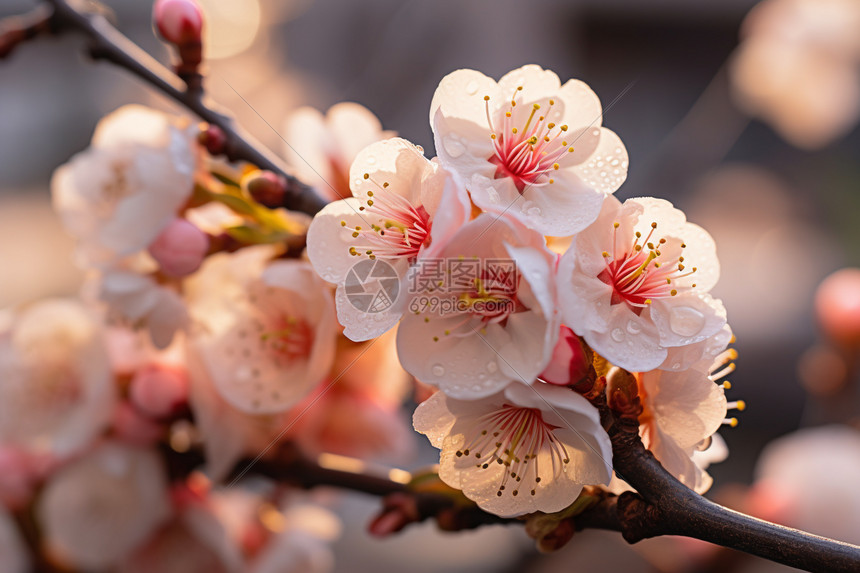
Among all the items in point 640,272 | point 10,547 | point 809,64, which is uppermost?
point 809,64

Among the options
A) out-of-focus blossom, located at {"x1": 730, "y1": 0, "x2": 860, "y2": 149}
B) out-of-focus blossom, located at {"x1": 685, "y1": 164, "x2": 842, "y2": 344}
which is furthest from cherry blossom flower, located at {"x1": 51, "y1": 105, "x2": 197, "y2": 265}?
out-of-focus blossom, located at {"x1": 685, "y1": 164, "x2": 842, "y2": 344}

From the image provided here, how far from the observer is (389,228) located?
0.36 metres

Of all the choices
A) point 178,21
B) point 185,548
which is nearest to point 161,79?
point 178,21

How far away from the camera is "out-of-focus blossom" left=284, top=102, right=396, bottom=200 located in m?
0.52

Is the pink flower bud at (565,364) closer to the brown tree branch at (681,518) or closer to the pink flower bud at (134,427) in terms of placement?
the brown tree branch at (681,518)

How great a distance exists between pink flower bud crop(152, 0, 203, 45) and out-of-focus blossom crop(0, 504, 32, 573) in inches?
16.0

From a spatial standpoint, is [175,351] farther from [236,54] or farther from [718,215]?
[718,215]

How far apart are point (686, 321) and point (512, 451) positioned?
11cm

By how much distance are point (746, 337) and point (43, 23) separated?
2.34 meters

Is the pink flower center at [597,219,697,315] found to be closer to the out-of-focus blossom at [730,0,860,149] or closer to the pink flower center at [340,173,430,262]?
the pink flower center at [340,173,430,262]

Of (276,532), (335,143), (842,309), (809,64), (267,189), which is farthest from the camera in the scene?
(809,64)

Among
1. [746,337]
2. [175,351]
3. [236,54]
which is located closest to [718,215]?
[746,337]

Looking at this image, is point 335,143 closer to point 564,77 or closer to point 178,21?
point 178,21

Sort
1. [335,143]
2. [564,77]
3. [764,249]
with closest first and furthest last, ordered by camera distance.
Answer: [335,143], [564,77], [764,249]
